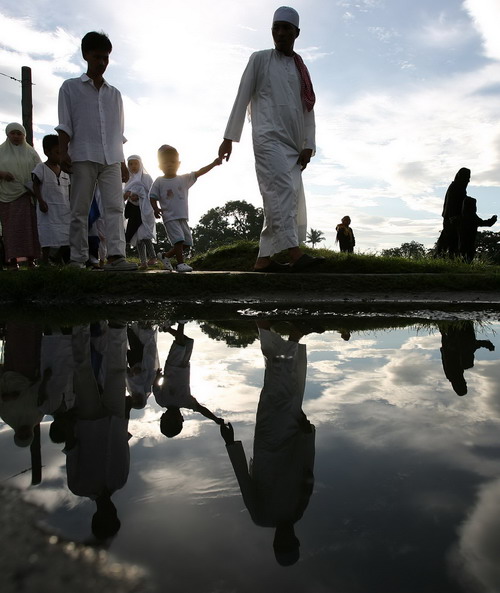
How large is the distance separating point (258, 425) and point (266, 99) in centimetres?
425

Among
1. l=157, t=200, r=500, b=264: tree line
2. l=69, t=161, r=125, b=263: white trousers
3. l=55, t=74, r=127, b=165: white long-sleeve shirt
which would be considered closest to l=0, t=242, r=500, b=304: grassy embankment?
l=69, t=161, r=125, b=263: white trousers

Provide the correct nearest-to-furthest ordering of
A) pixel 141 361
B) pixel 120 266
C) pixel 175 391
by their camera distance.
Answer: pixel 175 391, pixel 141 361, pixel 120 266

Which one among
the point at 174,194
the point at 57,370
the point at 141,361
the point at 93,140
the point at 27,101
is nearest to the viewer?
the point at 57,370

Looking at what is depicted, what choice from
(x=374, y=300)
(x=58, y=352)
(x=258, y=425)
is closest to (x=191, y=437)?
(x=258, y=425)

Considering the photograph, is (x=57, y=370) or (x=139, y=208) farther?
(x=139, y=208)

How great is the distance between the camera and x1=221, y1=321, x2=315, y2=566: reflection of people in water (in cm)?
84

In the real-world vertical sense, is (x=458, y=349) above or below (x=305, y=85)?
below

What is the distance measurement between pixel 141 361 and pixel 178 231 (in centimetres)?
447

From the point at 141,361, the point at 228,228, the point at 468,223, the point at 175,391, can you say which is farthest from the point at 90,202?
the point at 228,228

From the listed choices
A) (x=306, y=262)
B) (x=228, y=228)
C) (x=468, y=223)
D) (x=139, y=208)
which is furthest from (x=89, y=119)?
(x=228, y=228)

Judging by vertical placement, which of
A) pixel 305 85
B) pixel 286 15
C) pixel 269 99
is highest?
pixel 286 15

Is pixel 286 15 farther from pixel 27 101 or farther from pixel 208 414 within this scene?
pixel 27 101

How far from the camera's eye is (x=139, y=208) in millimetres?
7738

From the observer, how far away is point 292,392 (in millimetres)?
1658
